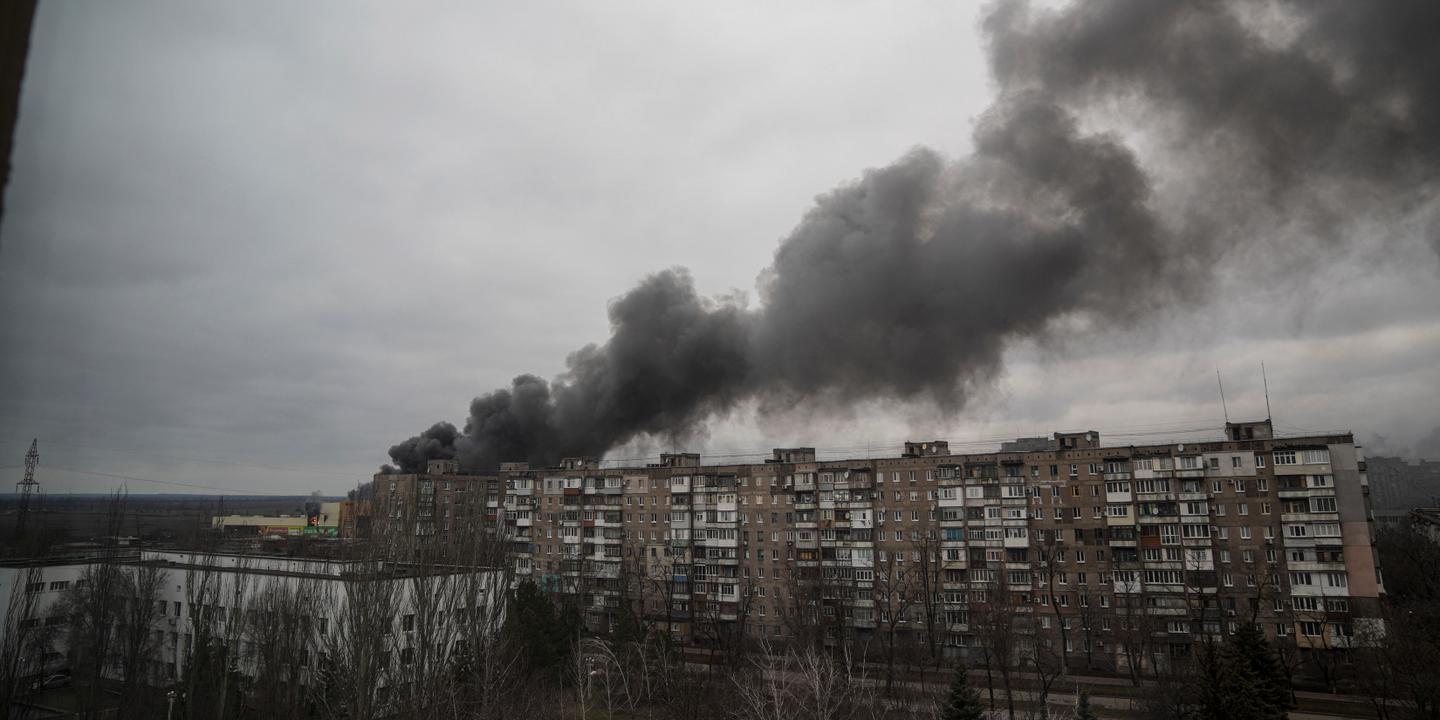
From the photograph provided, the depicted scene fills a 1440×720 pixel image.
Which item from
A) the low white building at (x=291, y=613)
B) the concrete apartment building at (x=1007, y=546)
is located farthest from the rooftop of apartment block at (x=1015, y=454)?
the low white building at (x=291, y=613)

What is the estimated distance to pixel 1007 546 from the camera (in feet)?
138

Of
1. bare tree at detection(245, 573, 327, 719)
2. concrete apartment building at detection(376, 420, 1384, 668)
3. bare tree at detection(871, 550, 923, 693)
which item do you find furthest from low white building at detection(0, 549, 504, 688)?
bare tree at detection(871, 550, 923, 693)

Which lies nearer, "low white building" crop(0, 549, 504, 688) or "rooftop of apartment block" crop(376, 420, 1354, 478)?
"low white building" crop(0, 549, 504, 688)

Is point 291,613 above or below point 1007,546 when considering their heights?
below

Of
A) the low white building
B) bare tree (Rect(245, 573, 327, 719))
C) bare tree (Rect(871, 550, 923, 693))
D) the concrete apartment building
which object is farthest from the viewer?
bare tree (Rect(871, 550, 923, 693))

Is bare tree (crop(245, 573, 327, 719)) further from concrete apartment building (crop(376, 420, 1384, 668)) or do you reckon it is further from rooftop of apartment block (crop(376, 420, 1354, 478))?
rooftop of apartment block (crop(376, 420, 1354, 478))

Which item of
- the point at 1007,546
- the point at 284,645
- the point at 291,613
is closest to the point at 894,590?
the point at 1007,546

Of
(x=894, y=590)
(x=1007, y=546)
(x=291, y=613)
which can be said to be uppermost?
(x=1007, y=546)

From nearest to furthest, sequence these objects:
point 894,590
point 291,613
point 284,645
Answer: point 284,645, point 291,613, point 894,590

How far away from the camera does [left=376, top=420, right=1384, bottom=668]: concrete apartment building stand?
37719mm

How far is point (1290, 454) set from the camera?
38.9 metres

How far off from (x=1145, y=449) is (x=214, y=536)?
4683 centimetres

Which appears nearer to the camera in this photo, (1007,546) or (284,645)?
(284,645)

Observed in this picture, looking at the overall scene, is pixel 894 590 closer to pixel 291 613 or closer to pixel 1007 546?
pixel 1007 546
